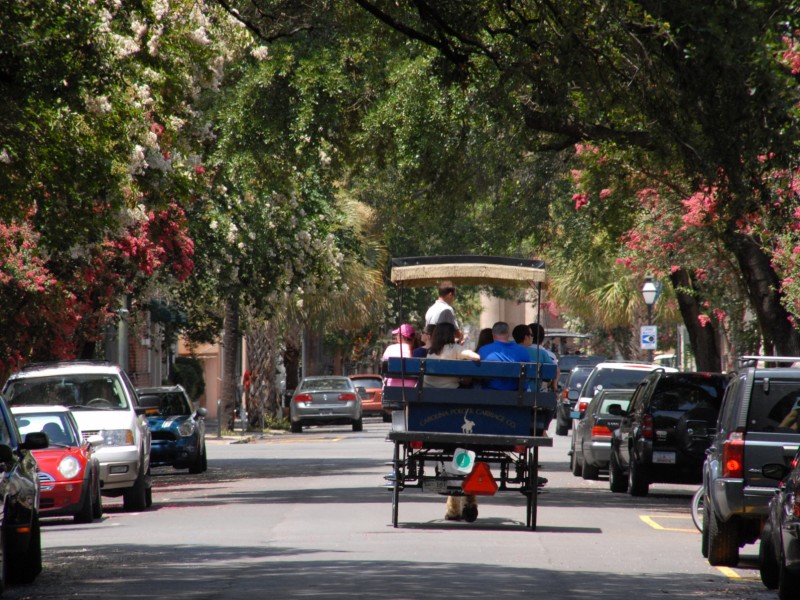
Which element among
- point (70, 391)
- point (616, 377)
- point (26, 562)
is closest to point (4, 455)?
point (26, 562)

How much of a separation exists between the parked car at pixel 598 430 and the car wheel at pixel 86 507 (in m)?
9.04

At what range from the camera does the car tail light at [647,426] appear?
2081 cm

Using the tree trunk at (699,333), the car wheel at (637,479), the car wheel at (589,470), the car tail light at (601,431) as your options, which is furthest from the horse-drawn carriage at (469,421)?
the tree trunk at (699,333)

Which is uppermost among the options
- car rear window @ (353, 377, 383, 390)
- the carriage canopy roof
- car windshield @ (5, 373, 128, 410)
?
the carriage canopy roof

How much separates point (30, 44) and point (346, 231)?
954 inches

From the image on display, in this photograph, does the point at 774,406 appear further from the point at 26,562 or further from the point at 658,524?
the point at 26,562

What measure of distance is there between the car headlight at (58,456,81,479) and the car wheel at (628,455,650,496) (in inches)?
316

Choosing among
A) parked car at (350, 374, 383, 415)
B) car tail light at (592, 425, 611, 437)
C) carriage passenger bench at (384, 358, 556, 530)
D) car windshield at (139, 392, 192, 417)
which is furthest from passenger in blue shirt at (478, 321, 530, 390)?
parked car at (350, 374, 383, 415)

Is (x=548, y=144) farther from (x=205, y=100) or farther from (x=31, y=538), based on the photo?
(x=31, y=538)

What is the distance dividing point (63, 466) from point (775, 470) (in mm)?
8386

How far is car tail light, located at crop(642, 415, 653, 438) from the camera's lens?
2081cm

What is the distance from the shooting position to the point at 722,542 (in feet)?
44.2

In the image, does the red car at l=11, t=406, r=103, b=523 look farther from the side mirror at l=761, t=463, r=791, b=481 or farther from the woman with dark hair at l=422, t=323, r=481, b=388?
the side mirror at l=761, t=463, r=791, b=481

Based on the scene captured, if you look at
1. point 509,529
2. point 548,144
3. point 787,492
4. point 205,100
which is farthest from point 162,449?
point 787,492
